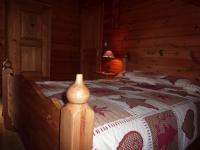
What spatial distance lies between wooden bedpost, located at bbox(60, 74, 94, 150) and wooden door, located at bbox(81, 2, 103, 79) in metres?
3.56

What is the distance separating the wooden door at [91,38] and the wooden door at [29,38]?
0.96 metres

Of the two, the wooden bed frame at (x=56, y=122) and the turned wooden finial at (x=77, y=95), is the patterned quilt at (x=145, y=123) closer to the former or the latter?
the wooden bed frame at (x=56, y=122)

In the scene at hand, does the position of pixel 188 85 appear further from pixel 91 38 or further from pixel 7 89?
pixel 91 38

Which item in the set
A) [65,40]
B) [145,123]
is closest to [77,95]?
[145,123]

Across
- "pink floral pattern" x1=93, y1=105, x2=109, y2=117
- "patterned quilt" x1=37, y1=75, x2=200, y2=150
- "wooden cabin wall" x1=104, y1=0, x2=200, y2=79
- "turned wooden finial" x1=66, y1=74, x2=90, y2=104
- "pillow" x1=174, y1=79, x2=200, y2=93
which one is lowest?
"patterned quilt" x1=37, y1=75, x2=200, y2=150

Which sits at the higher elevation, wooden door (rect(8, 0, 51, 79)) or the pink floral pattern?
wooden door (rect(8, 0, 51, 79))

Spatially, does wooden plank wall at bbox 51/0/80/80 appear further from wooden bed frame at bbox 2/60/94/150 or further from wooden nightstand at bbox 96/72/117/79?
wooden bed frame at bbox 2/60/94/150

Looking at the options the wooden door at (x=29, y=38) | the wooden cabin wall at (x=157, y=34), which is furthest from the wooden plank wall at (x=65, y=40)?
the wooden cabin wall at (x=157, y=34)

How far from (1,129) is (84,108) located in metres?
2.02

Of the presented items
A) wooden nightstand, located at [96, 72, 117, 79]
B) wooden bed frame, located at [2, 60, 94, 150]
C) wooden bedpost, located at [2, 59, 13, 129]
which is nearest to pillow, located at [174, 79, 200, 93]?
wooden nightstand, located at [96, 72, 117, 79]

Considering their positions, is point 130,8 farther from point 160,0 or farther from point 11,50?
point 11,50

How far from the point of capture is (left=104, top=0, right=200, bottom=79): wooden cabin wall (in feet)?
8.92

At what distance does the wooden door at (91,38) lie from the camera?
4340 millimetres

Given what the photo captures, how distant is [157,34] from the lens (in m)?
3.17
